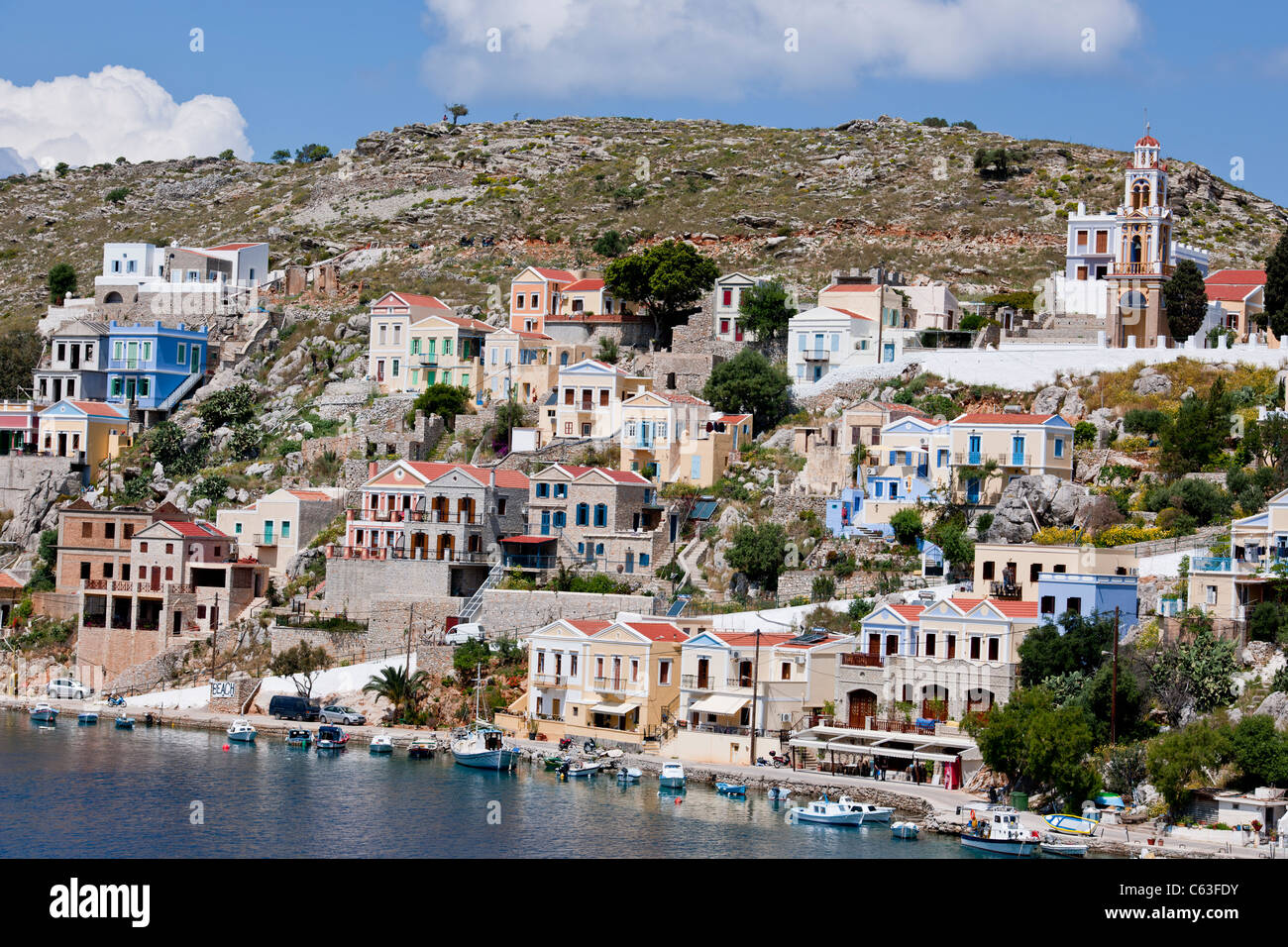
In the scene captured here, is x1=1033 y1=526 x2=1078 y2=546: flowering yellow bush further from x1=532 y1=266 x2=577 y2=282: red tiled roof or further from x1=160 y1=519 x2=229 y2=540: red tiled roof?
x1=532 y1=266 x2=577 y2=282: red tiled roof

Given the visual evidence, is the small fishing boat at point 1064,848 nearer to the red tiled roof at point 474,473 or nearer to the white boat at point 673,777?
the white boat at point 673,777

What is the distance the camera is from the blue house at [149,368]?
91.2m

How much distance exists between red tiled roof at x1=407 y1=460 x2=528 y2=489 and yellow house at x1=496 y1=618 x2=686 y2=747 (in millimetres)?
11794

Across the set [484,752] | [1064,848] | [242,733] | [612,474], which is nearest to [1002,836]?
[1064,848]

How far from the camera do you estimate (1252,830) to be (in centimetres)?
4053

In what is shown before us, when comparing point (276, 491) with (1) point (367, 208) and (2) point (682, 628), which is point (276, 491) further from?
(1) point (367, 208)

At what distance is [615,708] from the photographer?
58781 millimetres

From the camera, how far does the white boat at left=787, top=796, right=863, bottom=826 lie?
4625 cm

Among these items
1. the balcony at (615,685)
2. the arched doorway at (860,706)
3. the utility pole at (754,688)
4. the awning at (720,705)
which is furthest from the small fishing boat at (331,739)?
the arched doorway at (860,706)

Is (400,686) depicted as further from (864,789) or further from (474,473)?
(864,789)

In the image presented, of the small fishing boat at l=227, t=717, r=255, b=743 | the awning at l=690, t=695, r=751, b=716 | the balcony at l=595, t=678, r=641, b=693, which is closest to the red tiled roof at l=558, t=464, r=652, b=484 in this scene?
the balcony at l=595, t=678, r=641, b=693

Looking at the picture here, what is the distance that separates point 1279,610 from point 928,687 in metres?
11.4

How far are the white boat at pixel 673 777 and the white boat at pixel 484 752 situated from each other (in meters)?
5.89

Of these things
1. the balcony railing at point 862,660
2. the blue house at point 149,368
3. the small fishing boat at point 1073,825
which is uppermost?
the blue house at point 149,368
